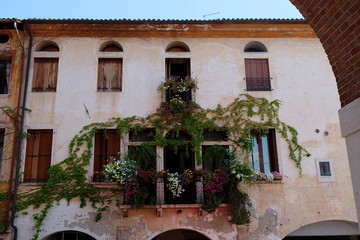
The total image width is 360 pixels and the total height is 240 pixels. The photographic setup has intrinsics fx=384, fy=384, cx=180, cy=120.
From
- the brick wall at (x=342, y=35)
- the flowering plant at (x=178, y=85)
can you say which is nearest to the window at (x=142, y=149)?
the flowering plant at (x=178, y=85)

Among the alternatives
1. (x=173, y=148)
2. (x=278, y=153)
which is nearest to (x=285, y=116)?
(x=278, y=153)

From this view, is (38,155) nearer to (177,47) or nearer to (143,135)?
(143,135)

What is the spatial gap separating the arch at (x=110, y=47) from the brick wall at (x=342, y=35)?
397 inches

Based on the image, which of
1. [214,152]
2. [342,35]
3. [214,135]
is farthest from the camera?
[214,135]

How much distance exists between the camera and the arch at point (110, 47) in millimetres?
13852

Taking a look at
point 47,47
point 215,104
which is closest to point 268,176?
point 215,104

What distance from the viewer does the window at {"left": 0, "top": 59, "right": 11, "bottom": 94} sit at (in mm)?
13328

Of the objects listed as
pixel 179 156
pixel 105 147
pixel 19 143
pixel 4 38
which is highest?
pixel 4 38

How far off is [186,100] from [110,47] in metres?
3.50

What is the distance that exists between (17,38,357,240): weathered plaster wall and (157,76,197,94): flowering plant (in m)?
0.38

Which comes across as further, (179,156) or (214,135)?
(214,135)

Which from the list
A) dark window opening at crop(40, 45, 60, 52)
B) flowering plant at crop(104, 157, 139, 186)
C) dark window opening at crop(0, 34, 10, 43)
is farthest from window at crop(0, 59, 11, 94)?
flowering plant at crop(104, 157, 139, 186)

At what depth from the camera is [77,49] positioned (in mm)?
13641

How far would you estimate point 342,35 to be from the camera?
425 cm
